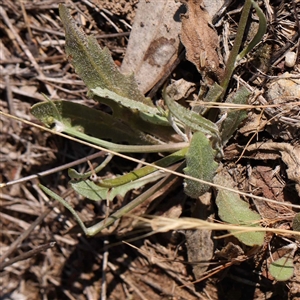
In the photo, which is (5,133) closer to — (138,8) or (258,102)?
(138,8)

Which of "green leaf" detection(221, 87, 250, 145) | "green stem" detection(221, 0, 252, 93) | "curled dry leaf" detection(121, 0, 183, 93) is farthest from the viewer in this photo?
"curled dry leaf" detection(121, 0, 183, 93)

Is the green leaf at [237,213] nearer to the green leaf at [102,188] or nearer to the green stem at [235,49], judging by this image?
the green leaf at [102,188]

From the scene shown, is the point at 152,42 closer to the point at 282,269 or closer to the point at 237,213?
the point at 237,213

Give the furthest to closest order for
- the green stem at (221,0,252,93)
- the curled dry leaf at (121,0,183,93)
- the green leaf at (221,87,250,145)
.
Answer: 1. the curled dry leaf at (121,0,183,93)
2. the green leaf at (221,87,250,145)
3. the green stem at (221,0,252,93)

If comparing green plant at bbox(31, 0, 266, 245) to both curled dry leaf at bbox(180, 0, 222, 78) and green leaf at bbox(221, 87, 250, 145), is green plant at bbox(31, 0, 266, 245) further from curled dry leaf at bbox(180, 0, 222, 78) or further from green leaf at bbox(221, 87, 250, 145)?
curled dry leaf at bbox(180, 0, 222, 78)

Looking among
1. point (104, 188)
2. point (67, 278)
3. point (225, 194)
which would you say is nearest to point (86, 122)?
point (104, 188)

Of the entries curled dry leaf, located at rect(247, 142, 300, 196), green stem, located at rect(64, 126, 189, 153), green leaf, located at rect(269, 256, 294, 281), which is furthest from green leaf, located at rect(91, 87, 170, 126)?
green leaf, located at rect(269, 256, 294, 281)
